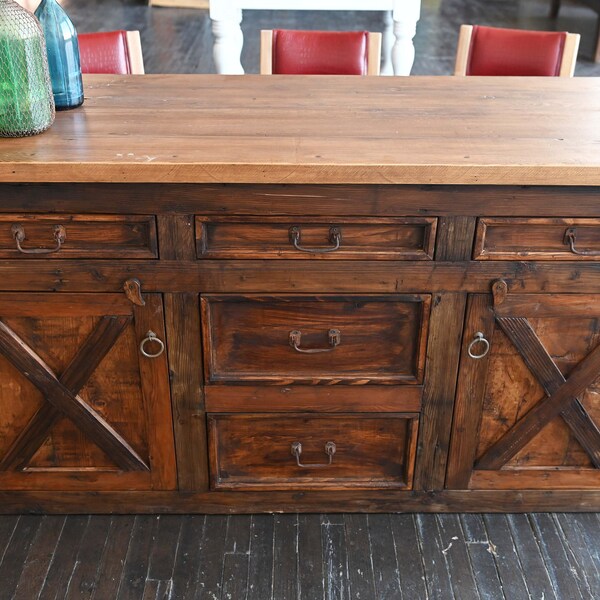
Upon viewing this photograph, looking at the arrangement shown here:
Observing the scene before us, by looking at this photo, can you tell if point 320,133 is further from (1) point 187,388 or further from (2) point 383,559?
(2) point 383,559

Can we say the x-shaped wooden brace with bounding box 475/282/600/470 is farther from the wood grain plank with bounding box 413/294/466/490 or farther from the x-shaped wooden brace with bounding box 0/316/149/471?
the x-shaped wooden brace with bounding box 0/316/149/471

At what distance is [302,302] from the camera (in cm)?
158

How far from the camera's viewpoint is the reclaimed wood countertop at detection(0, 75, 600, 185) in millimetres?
1393

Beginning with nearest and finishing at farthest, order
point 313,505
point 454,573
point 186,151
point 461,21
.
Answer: point 186,151
point 454,573
point 313,505
point 461,21

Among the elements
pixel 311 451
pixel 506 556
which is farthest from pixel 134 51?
pixel 506 556

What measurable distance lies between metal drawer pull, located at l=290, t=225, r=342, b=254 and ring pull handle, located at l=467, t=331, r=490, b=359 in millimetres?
377

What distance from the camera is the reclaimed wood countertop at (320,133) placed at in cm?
139

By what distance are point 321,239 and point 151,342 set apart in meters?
0.44

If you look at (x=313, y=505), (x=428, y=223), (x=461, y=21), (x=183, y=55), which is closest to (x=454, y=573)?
(x=313, y=505)

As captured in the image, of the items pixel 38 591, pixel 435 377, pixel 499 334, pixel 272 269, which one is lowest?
pixel 38 591

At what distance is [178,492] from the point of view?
1815mm

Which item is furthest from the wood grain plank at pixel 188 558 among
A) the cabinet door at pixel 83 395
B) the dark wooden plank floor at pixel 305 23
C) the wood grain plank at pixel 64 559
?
the dark wooden plank floor at pixel 305 23

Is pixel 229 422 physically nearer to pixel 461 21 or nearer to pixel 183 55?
pixel 183 55

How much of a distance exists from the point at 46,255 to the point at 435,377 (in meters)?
0.89
